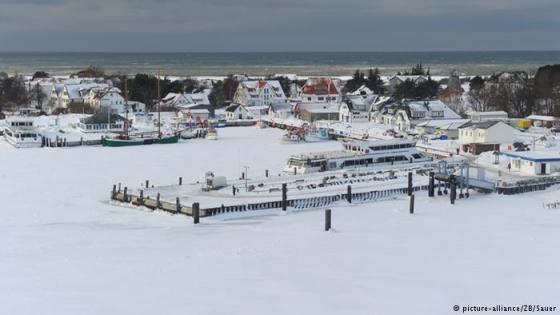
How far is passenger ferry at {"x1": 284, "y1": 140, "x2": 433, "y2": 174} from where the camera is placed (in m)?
38.8

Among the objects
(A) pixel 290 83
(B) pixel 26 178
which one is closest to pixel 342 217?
(B) pixel 26 178

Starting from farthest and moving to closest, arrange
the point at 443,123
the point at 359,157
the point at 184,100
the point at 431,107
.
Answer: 1. the point at 184,100
2. the point at 431,107
3. the point at 443,123
4. the point at 359,157

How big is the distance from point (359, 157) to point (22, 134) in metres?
25.2

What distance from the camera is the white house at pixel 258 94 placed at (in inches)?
3487

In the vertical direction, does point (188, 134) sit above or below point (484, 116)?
below

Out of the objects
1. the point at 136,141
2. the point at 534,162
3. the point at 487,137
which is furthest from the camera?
the point at 136,141

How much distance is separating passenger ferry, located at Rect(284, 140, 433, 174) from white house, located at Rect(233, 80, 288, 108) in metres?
45.2

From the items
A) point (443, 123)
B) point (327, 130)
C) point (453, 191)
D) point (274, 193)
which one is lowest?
point (274, 193)

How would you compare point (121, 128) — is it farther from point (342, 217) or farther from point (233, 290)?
point (233, 290)

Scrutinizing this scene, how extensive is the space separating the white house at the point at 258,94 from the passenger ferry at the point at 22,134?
3492 centimetres

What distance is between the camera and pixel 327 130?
60438 millimetres

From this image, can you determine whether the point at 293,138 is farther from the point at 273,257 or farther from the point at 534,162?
the point at 273,257

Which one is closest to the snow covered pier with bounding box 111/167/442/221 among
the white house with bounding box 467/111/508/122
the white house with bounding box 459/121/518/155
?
the white house with bounding box 459/121/518/155

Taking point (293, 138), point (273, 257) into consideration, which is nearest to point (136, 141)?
point (293, 138)
